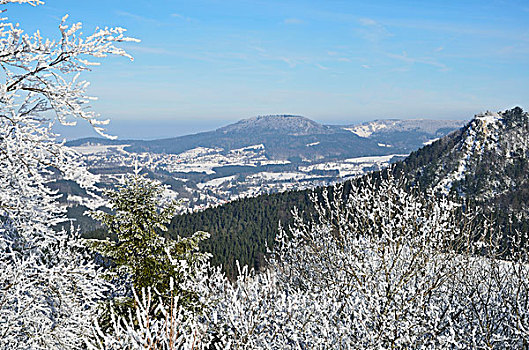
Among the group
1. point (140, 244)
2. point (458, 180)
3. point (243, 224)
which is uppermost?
point (140, 244)

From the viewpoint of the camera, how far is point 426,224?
31.9ft

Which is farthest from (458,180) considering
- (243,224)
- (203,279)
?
(203,279)

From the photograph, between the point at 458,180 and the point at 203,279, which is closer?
the point at 203,279

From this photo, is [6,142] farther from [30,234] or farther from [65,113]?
[30,234]

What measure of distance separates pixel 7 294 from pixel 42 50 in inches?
152

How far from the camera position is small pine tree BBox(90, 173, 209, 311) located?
12391 mm

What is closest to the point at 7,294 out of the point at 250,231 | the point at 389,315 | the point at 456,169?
the point at 389,315

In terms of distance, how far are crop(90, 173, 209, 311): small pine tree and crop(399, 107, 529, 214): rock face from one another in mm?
84765

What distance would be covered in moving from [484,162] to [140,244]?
10613cm

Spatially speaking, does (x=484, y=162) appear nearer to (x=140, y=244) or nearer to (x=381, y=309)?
(x=381, y=309)

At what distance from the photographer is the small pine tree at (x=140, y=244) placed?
1239cm

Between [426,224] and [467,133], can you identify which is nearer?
[426,224]

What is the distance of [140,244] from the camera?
12672 millimetres

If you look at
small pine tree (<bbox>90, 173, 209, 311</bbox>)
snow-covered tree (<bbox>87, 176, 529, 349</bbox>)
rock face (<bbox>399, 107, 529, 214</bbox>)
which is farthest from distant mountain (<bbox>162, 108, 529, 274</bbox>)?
snow-covered tree (<bbox>87, 176, 529, 349</bbox>)
